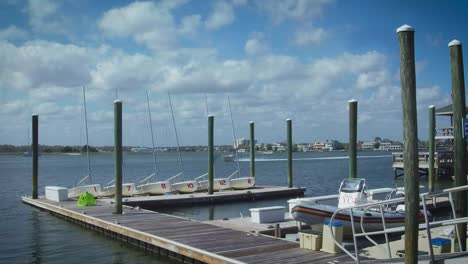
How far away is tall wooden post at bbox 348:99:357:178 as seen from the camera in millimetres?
18766

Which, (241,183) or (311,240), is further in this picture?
(241,183)

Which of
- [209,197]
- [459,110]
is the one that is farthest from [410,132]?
[209,197]

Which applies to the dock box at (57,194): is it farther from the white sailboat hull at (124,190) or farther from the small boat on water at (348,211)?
the small boat on water at (348,211)

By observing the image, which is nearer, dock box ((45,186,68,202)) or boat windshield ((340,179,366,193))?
boat windshield ((340,179,366,193))

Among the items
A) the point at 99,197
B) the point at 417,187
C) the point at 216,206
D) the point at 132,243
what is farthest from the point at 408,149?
the point at 99,197

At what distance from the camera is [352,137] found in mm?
19047

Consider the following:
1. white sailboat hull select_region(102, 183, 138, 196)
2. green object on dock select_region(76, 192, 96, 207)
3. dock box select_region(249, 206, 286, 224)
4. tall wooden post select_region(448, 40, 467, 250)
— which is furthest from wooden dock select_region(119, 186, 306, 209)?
tall wooden post select_region(448, 40, 467, 250)

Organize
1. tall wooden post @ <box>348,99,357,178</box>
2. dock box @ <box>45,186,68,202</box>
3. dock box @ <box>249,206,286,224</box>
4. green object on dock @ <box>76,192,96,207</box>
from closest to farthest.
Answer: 1. dock box @ <box>249,206,286,224</box>
2. tall wooden post @ <box>348,99,357,178</box>
3. green object on dock @ <box>76,192,96,207</box>
4. dock box @ <box>45,186,68,202</box>

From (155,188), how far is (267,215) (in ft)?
43.6

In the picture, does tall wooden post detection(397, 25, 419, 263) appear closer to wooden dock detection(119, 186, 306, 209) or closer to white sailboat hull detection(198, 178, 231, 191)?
wooden dock detection(119, 186, 306, 209)

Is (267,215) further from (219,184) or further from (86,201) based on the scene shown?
(219,184)

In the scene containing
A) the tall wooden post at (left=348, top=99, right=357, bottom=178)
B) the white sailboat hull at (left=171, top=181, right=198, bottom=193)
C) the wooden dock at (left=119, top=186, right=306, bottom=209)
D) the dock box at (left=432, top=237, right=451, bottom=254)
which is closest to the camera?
the dock box at (left=432, top=237, right=451, bottom=254)

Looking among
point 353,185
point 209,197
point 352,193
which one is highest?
point 353,185

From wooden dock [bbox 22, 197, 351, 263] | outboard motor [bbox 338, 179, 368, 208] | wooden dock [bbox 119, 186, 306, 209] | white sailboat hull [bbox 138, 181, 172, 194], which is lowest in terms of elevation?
wooden dock [bbox 119, 186, 306, 209]
